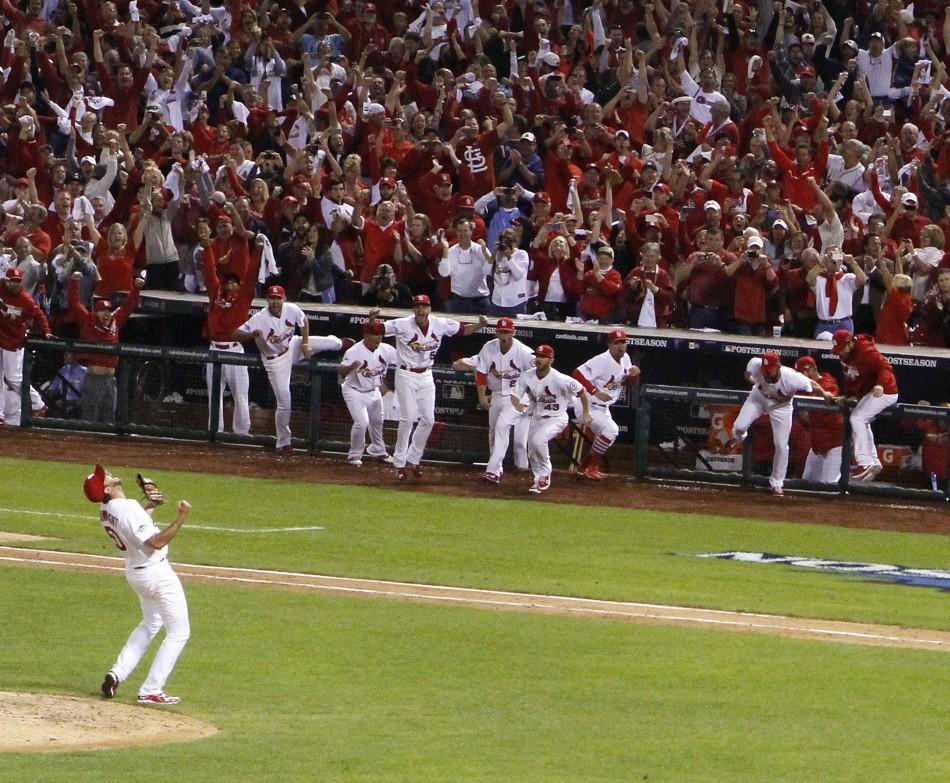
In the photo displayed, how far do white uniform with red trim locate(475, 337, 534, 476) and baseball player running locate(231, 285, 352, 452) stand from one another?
206 cm

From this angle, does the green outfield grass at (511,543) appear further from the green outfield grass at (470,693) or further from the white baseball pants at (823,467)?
the white baseball pants at (823,467)

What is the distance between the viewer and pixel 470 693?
11.0 meters

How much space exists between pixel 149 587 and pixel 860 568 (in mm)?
7926

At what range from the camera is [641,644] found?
1269 cm

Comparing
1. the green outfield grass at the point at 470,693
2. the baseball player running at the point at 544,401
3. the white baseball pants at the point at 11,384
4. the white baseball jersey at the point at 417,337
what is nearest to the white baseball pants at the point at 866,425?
the baseball player running at the point at 544,401

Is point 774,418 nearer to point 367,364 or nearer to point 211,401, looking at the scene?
point 367,364

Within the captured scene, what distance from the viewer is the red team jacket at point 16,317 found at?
2236cm

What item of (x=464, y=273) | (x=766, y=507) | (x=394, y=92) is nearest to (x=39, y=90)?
(x=394, y=92)

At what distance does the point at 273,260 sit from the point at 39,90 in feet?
19.1

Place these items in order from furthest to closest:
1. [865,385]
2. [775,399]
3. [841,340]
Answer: [775,399] < [865,385] < [841,340]

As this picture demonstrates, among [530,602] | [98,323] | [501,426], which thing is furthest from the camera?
[98,323]

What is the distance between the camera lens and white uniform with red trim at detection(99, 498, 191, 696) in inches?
409

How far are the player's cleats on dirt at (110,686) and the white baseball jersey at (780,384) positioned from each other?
1040 centimetres

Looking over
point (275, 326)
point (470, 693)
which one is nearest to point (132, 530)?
point (470, 693)
